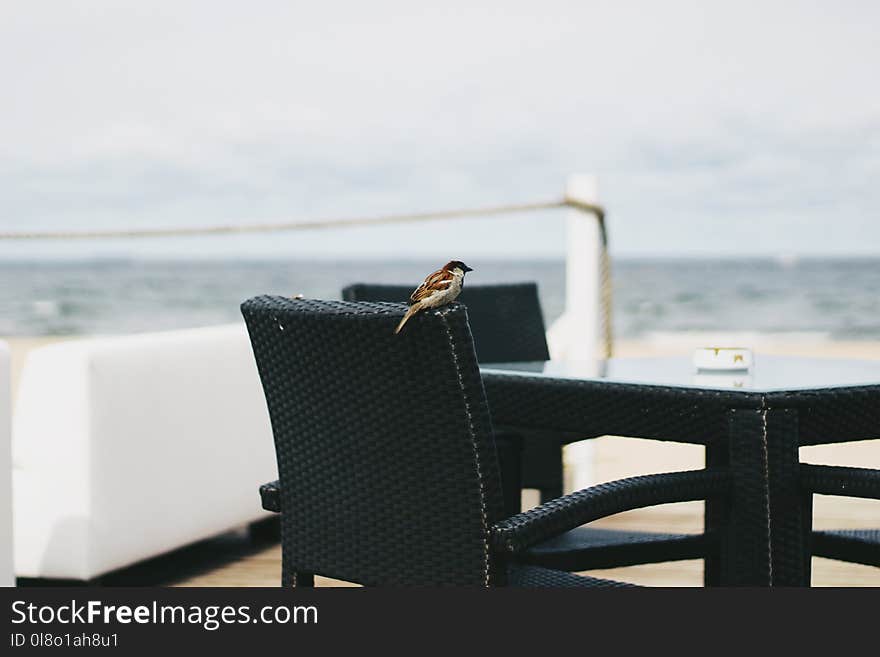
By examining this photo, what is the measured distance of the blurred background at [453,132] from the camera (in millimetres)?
25453

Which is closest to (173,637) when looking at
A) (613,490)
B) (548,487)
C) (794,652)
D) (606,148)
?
(613,490)

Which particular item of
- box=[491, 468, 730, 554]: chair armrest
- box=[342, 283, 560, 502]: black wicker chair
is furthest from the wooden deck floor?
box=[491, 468, 730, 554]: chair armrest

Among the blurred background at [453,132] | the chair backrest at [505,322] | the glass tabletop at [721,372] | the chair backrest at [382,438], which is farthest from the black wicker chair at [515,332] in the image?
the blurred background at [453,132]

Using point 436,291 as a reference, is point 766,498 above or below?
below

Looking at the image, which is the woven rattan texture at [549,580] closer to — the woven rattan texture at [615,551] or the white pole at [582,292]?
the woven rattan texture at [615,551]

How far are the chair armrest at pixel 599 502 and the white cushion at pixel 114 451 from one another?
1.50 meters

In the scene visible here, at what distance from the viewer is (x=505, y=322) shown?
2.92 m

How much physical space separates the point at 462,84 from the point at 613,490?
25526mm

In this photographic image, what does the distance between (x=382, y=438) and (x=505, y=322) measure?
141 centimetres

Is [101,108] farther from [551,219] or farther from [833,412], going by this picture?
[833,412]

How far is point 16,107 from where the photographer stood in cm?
2675

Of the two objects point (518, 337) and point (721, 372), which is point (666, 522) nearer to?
point (518, 337)

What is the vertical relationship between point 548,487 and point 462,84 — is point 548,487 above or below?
below

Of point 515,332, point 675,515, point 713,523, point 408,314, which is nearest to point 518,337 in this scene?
point 515,332
